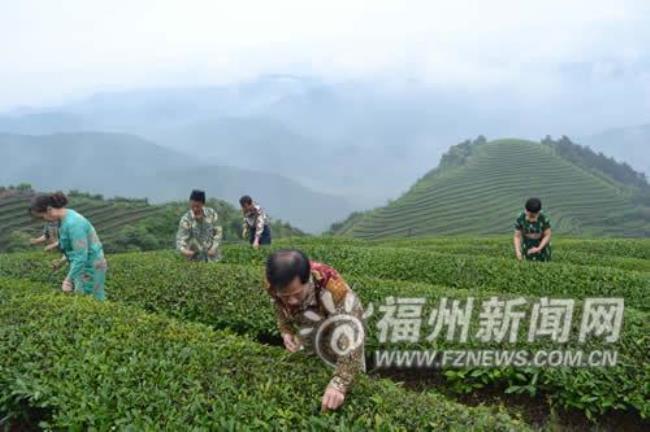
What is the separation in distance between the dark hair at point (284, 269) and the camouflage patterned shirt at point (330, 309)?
0.23 m

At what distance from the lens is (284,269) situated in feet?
10.3

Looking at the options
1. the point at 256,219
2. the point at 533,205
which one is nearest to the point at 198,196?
the point at 256,219

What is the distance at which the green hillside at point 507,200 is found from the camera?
6259 centimetres

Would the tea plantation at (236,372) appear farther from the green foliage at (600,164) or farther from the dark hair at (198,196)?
the green foliage at (600,164)

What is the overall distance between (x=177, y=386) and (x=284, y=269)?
1.51m

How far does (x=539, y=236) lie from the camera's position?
29.8 feet

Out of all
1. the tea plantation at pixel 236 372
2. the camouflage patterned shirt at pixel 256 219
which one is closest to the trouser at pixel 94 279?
the tea plantation at pixel 236 372

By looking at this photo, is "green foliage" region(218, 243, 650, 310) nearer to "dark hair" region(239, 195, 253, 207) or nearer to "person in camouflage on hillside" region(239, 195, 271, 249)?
"person in camouflage on hillside" region(239, 195, 271, 249)

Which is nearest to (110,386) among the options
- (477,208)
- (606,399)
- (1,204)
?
(606,399)

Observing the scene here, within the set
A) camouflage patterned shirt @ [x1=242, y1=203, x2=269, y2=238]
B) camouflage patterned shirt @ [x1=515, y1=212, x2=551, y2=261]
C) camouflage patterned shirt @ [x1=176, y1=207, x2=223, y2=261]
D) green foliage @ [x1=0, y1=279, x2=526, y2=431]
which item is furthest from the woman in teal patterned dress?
camouflage patterned shirt @ [x1=515, y1=212, x2=551, y2=261]

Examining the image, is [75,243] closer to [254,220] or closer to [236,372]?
[236,372]

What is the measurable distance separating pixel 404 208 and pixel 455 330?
65.8 metres

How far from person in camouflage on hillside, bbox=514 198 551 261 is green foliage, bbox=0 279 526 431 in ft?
17.5

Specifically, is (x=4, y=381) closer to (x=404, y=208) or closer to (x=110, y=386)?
(x=110, y=386)
